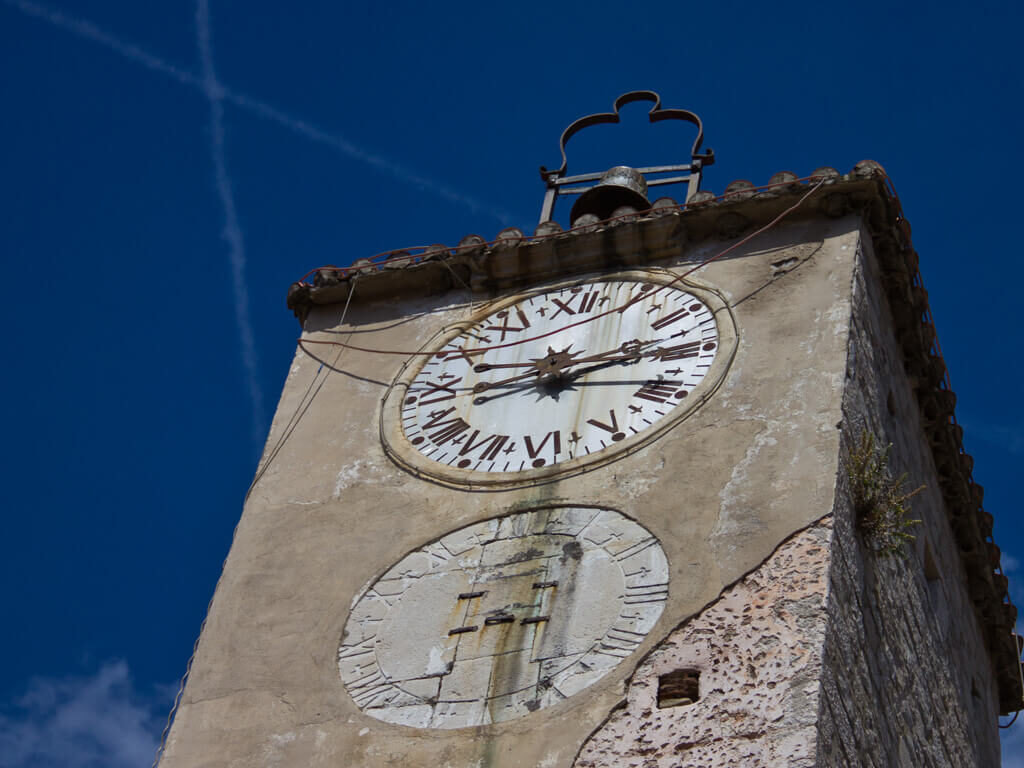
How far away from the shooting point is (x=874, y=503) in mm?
9164

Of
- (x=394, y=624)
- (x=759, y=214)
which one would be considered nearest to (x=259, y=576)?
(x=394, y=624)

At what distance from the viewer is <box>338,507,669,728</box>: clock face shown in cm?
848

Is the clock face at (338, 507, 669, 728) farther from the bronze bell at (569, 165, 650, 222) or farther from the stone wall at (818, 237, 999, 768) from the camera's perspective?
the bronze bell at (569, 165, 650, 222)

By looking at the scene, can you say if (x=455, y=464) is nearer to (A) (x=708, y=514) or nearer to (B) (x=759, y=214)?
(A) (x=708, y=514)

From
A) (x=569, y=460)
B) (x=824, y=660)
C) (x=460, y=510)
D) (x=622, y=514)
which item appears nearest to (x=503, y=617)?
(x=622, y=514)

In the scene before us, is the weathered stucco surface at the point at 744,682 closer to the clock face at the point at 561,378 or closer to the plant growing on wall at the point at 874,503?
the plant growing on wall at the point at 874,503

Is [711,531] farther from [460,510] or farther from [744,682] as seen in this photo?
[460,510]

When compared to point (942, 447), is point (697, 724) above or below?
below

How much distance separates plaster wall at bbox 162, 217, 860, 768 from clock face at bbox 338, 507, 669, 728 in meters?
0.08

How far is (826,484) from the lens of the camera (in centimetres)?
894

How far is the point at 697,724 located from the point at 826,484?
1492 millimetres

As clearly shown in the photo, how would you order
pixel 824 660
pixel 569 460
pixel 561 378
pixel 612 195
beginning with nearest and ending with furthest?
pixel 824 660 < pixel 569 460 < pixel 561 378 < pixel 612 195

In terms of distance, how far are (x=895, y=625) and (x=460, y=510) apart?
2.12m

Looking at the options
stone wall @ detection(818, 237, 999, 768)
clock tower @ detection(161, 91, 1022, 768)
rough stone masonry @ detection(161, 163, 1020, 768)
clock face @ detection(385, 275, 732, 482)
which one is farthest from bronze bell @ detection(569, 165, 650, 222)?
stone wall @ detection(818, 237, 999, 768)
